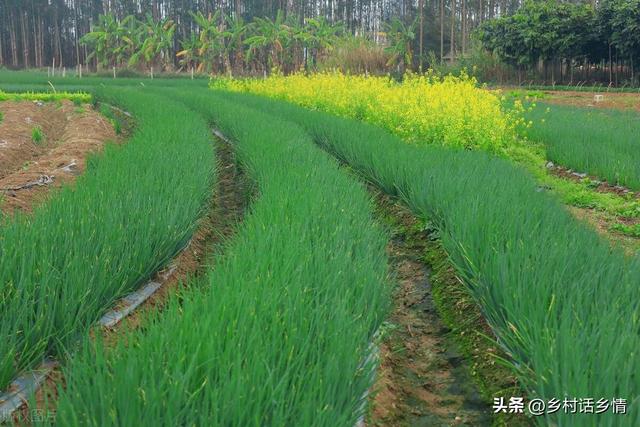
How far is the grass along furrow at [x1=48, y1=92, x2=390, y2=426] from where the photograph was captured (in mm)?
1495

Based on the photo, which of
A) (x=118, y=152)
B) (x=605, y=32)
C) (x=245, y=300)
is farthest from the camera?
(x=605, y=32)

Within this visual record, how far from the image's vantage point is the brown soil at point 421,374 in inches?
93.9

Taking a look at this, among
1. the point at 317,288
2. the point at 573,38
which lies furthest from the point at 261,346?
the point at 573,38

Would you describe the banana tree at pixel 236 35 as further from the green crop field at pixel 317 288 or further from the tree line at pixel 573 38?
the green crop field at pixel 317 288

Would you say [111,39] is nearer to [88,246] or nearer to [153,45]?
[153,45]

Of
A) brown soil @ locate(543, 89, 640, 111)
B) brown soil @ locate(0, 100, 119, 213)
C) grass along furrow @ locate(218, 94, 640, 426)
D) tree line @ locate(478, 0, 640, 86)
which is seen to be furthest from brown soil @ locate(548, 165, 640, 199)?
tree line @ locate(478, 0, 640, 86)

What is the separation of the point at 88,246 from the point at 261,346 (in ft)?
4.62

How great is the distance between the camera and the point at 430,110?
8.08 m

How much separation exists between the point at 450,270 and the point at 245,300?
6.13 feet

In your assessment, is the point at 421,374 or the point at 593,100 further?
the point at 593,100

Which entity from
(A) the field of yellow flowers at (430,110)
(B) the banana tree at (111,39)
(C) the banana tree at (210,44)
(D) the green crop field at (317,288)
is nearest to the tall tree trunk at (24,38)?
(B) the banana tree at (111,39)

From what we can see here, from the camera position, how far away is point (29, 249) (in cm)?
271

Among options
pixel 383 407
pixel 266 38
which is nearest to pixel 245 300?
pixel 383 407

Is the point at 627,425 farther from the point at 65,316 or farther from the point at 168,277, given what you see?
the point at 168,277
